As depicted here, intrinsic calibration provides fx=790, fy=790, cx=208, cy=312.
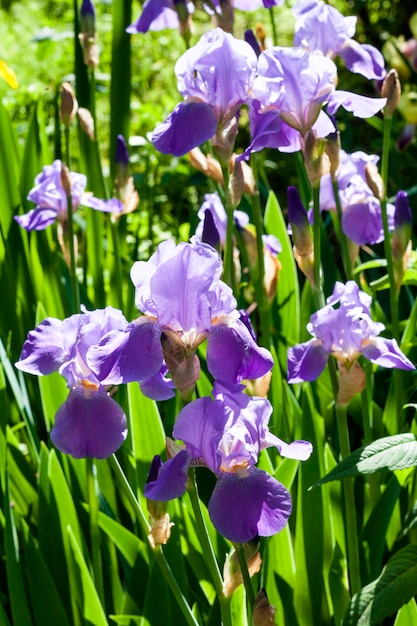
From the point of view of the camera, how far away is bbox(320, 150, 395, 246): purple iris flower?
1.54 meters

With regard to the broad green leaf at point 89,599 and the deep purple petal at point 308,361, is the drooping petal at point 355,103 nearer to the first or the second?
the deep purple petal at point 308,361

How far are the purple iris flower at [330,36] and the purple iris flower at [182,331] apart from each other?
71 centimetres

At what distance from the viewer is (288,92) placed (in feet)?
3.73

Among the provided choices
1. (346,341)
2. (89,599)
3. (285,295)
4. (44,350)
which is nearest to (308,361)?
(346,341)

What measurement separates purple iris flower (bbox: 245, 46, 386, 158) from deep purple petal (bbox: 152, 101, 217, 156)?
0.22 feet

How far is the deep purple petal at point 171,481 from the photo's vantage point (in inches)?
33.4

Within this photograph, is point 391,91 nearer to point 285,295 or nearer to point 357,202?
point 357,202

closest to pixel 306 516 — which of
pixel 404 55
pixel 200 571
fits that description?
pixel 200 571

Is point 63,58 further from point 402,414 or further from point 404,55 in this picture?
point 402,414

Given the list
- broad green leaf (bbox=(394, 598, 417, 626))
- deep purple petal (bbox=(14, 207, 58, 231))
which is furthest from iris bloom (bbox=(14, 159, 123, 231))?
broad green leaf (bbox=(394, 598, 417, 626))

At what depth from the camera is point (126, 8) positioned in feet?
7.06

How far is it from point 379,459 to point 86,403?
37 cm

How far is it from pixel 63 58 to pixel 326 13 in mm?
2765

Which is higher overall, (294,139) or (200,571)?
(294,139)
